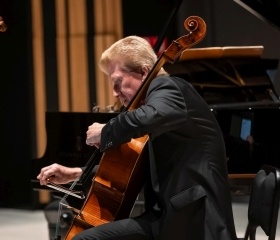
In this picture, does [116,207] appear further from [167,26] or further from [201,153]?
[167,26]

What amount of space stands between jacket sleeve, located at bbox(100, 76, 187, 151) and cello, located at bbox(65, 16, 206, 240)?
0.11m

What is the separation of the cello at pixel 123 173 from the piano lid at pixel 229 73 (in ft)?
8.02

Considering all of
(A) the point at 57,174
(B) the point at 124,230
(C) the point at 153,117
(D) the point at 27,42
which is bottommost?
(B) the point at 124,230

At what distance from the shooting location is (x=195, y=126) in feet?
7.68

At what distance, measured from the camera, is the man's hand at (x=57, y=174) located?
2.61m

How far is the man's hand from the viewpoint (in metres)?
2.61

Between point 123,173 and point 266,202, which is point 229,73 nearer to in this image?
point 266,202

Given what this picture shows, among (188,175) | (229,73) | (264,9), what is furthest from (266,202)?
(264,9)

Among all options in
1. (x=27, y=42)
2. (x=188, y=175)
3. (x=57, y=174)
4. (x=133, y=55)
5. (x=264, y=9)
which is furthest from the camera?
(x=27, y=42)

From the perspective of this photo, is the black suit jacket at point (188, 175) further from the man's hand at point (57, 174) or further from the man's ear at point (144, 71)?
the man's hand at point (57, 174)

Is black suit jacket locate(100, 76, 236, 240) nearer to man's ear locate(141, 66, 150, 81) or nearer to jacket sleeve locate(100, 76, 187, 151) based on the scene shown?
jacket sleeve locate(100, 76, 187, 151)

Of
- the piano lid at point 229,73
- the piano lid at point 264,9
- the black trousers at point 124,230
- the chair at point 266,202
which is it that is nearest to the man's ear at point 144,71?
the black trousers at point 124,230

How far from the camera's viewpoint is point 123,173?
2.40 m

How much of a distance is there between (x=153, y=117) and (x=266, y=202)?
0.66 metres
